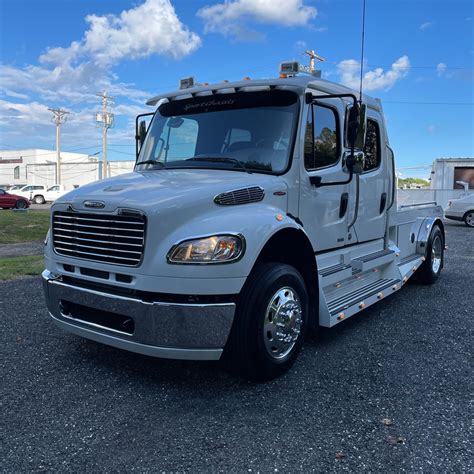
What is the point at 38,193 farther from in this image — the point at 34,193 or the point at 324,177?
the point at 324,177

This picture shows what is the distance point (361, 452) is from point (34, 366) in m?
2.82

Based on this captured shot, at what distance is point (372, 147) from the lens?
5.63m

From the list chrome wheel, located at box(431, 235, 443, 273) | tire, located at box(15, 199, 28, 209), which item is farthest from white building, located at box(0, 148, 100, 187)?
chrome wheel, located at box(431, 235, 443, 273)

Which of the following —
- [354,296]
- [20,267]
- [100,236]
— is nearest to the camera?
[100,236]

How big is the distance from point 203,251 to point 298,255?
1.19 m

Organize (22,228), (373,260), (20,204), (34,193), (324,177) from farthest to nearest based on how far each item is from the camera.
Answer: (34,193)
(20,204)
(22,228)
(373,260)
(324,177)

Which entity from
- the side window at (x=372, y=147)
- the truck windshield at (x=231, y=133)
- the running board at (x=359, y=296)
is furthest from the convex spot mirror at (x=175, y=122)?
the running board at (x=359, y=296)

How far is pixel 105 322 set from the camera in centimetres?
346

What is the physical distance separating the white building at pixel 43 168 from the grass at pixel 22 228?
47.4 meters

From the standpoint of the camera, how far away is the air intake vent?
3.44 m

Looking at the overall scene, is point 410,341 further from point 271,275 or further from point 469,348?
point 271,275

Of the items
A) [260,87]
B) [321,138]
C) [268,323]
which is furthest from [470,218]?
[268,323]

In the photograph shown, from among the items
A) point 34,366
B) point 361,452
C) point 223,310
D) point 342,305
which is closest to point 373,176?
point 342,305

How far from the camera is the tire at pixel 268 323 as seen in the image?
11.0 ft
